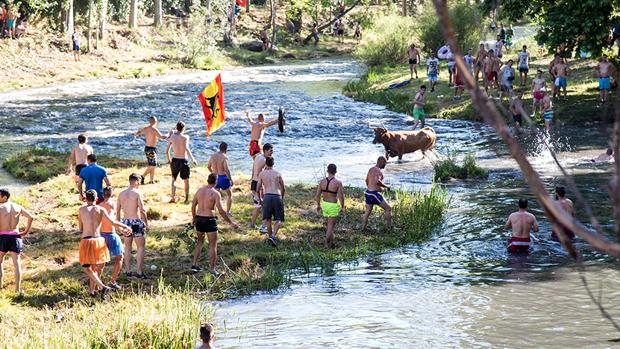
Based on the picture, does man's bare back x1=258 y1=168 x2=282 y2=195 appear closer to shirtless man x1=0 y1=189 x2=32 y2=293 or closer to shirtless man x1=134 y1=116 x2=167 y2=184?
shirtless man x1=0 y1=189 x2=32 y2=293

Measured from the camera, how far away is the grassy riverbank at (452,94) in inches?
1190

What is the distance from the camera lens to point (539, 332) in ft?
37.8

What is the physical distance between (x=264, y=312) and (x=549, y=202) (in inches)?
402

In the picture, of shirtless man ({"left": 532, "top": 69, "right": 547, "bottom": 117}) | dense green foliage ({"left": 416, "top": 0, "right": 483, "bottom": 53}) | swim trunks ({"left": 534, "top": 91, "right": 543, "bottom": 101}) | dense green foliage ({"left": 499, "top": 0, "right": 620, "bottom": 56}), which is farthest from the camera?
dense green foliage ({"left": 416, "top": 0, "right": 483, "bottom": 53})

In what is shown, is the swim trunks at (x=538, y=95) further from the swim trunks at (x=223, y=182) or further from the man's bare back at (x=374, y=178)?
the swim trunks at (x=223, y=182)

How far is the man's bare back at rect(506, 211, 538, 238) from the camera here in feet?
50.0

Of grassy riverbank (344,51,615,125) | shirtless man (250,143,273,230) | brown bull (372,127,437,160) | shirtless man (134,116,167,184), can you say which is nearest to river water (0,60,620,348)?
brown bull (372,127,437,160)

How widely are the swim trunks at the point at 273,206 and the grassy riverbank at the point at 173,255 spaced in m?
0.64

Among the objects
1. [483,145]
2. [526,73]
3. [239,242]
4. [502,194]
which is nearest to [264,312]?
[239,242]

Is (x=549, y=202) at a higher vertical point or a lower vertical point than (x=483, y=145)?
higher

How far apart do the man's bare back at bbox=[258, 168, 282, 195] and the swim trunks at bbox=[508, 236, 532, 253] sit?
4.22 m

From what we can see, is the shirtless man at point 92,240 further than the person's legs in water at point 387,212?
No

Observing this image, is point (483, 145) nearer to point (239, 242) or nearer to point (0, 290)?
point (239, 242)

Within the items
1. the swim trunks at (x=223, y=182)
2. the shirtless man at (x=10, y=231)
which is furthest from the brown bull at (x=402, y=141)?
the shirtless man at (x=10, y=231)
